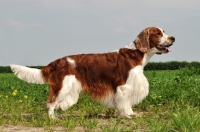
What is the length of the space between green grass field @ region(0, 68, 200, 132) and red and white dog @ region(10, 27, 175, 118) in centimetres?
34

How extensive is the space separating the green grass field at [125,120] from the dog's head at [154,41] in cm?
105

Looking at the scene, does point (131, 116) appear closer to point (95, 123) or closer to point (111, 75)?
point (111, 75)

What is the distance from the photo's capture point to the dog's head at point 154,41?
657cm

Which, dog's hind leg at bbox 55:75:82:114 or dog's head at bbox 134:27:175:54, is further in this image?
dog's head at bbox 134:27:175:54

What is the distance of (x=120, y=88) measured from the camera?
21.6 feet

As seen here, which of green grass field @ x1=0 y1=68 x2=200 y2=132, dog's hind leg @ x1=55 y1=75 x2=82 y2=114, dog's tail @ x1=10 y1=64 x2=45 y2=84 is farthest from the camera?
dog's tail @ x1=10 y1=64 x2=45 y2=84

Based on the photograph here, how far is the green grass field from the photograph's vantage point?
4984mm

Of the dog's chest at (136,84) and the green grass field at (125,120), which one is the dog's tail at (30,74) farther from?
the dog's chest at (136,84)

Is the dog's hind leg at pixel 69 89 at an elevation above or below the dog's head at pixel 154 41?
below

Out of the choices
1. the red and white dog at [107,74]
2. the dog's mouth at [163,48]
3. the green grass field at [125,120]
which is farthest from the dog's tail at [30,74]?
the dog's mouth at [163,48]

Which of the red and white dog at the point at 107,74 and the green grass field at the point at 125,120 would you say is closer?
the green grass field at the point at 125,120

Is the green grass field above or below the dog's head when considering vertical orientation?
below

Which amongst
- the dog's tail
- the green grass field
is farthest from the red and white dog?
the green grass field

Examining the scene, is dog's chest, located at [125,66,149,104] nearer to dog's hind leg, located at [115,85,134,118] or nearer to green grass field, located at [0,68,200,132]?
dog's hind leg, located at [115,85,134,118]
